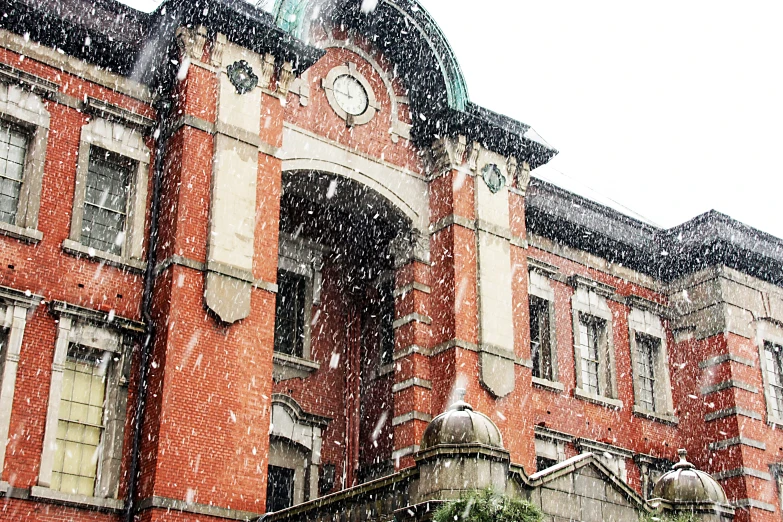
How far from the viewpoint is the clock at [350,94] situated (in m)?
17.9

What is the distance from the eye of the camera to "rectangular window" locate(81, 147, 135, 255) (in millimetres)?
15062

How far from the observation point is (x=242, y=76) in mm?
16031

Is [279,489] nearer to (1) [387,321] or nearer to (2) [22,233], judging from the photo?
(1) [387,321]

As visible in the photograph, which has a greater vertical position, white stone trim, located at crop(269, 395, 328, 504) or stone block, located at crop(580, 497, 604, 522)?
white stone trim, located at crop(269, 395, 328, 504)

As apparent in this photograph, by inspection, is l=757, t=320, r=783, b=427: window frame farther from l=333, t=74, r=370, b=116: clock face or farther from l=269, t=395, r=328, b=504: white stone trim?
l=333, t=74, r=370, b=116: clock face

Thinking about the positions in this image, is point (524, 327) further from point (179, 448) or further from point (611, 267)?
point (179, 448)

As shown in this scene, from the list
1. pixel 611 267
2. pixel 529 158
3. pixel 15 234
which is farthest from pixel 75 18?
pixel 611 267

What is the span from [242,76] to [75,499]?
7069mm

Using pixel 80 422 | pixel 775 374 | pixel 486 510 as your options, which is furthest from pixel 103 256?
pixel 775 374

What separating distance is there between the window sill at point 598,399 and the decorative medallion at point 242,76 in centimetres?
907

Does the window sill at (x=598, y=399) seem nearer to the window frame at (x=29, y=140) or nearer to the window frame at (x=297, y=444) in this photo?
the window frame at (x=297, y=444)

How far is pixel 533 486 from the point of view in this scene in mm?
12125

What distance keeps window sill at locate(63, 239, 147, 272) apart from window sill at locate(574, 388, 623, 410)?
9449mm

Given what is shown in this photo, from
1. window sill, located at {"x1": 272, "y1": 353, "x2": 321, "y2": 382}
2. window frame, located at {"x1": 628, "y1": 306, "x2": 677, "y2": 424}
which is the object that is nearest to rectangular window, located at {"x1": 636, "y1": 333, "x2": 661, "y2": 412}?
window frame, located at {"x1": 628, "y1": 306, "x2": 677, "y2": 424}
